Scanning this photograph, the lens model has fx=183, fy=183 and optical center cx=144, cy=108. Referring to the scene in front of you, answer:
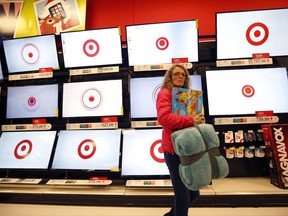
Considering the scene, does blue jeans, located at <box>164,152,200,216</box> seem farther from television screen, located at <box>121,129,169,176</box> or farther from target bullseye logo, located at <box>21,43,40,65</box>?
target bullseye logo, located at <box>21,43,40,65</box>

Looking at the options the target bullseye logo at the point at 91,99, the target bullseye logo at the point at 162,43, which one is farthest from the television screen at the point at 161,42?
the target bullseye logo at the point at 91,99

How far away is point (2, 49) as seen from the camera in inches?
79.6

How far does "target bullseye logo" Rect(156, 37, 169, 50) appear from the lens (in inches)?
69.7

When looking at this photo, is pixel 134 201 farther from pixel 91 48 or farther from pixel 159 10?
pixel 159 10

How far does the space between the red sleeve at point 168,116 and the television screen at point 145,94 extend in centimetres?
67

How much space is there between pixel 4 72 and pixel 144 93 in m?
1.60

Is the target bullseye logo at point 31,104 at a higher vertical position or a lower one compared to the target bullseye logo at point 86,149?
higher

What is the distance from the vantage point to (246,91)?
1.67 m

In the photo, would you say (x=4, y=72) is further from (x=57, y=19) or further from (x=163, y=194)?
(x=163, y=194)

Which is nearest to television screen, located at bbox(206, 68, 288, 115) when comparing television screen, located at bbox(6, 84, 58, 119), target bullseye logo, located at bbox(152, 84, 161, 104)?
target bullseye logo, located at bbox(152, 84, 161, 104)

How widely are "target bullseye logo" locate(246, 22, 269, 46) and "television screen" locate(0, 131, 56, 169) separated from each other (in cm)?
210

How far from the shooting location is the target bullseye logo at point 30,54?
1.92 metres

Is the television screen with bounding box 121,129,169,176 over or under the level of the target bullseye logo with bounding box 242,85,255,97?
under

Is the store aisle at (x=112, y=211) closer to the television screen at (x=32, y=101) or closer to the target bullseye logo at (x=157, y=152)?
the target bullseye logo at (x=157, y=152)
